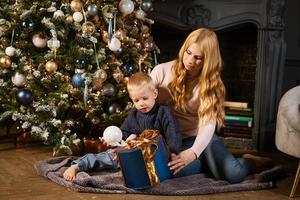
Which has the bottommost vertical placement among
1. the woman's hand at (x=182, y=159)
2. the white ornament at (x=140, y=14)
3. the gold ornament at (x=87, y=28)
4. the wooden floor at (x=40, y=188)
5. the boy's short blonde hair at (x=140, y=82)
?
the wooden floor at (x=40, y=188)

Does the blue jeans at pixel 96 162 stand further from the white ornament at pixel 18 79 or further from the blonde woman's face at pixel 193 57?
the white ornament at pixel 18 79

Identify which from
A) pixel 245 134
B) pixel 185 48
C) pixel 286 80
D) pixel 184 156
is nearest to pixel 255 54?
pixel 286 80

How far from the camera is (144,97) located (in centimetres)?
222

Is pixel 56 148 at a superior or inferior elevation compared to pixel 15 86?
inferior

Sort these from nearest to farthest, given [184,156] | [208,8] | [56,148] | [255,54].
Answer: [184,156]
[56,148]
[208,8]
[255,54]

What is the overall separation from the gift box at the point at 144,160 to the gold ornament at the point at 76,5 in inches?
39.5

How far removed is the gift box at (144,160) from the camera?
2062 millimetres

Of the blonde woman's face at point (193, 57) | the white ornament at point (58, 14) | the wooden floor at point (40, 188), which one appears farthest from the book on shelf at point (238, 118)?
the white ornament at point (58, 14)

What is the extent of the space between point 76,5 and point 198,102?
977mm

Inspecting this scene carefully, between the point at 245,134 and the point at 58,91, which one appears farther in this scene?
the point at 245,134

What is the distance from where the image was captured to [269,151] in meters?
3.30

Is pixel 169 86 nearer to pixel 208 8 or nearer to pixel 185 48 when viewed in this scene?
pixel 185 48

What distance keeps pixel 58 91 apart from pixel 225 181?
112cm

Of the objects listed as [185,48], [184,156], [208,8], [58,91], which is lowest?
[184,156]
